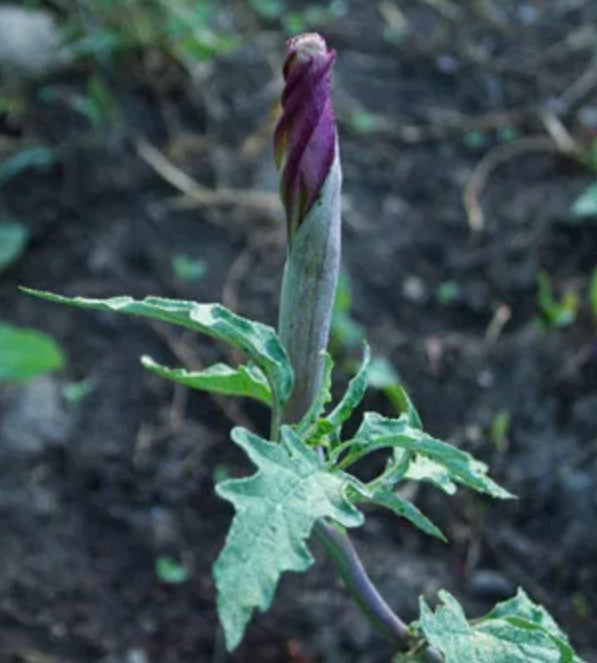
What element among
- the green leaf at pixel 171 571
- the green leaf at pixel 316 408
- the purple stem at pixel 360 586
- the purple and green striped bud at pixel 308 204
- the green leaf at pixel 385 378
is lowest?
the purple stem at pixel 360 586

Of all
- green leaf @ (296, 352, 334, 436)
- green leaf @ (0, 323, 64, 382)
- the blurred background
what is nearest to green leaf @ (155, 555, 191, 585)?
the blurred background

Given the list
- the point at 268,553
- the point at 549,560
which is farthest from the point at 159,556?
the point at 268,553

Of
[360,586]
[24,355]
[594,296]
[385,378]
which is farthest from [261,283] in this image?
[360,586]

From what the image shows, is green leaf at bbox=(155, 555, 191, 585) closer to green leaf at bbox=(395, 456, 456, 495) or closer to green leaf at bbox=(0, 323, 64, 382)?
green leaf at bbox=(0, 323, 64, 382)

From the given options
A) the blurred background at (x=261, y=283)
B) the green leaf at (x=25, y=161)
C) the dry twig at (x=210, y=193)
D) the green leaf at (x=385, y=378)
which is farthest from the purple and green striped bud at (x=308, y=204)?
the green leaf at (x=25, y=161)

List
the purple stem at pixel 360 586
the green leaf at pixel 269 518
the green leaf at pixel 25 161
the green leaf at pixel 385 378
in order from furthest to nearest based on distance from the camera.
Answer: the green leaf at pixel 25 161 → the green leaf at pixel 385 378 → the purple stem at pixel 360 586 → the green leaf at pixel 269 518

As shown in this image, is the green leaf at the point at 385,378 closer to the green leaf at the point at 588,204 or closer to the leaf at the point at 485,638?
the green leaf at the point at 588,204

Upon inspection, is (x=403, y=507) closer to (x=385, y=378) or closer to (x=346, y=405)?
(x=346, y=405)
